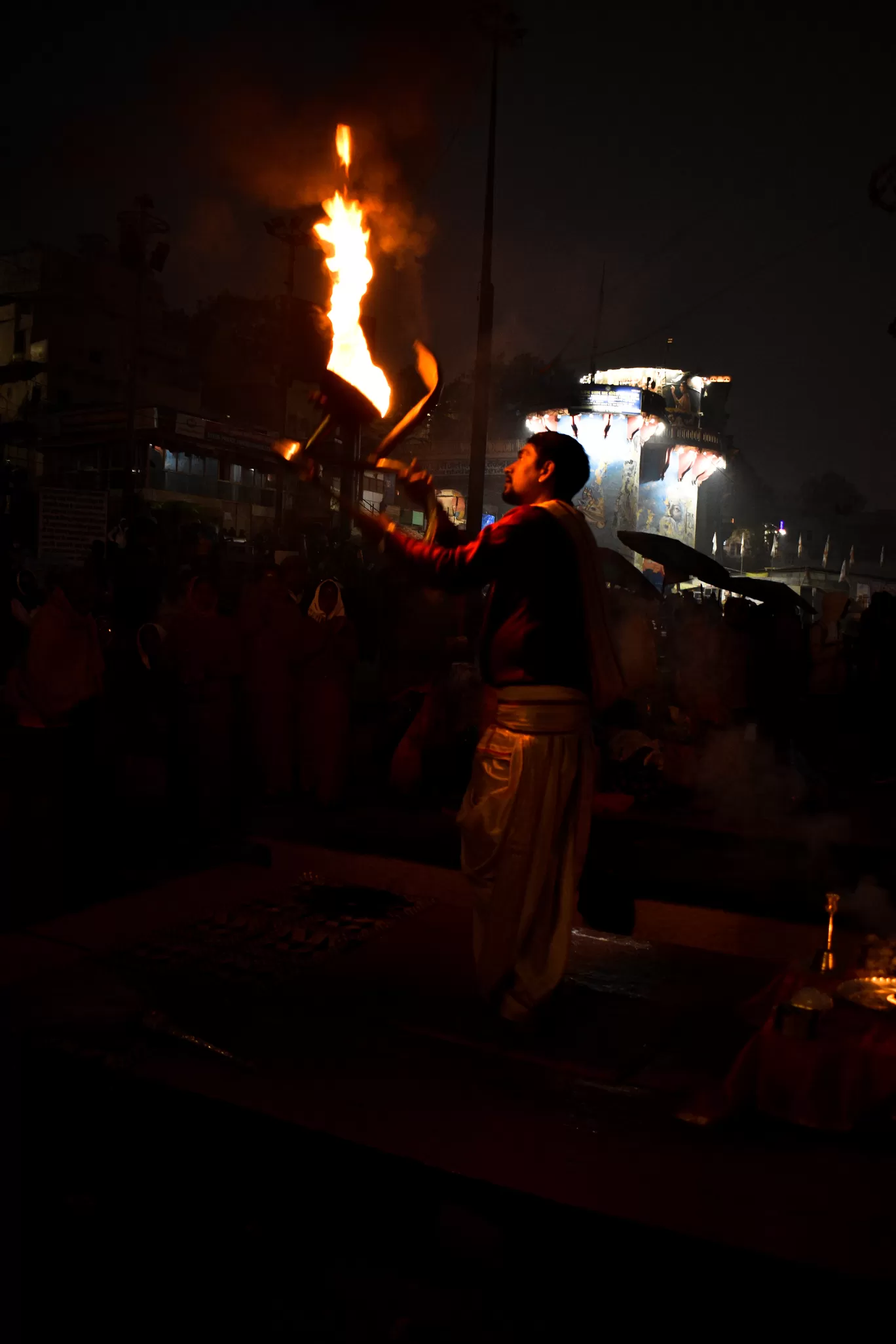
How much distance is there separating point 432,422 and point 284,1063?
41.5 meters

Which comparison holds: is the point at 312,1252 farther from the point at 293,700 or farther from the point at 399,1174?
the point at 293,700

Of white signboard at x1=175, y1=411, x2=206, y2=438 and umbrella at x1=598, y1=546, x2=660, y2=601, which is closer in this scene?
umbrella at x1=598, y1=546, x2=660, y2=601

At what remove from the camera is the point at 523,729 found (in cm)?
409

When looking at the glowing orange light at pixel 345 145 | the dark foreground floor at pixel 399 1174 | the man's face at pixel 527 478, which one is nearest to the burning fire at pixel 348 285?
the glowing orange light at pixel 345 145

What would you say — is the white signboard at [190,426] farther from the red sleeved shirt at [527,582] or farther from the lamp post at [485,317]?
the red sleeved shirt at [527,582]

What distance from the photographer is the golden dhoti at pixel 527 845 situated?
4.01m

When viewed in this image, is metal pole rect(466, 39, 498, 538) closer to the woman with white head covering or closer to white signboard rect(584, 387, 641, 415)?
the woman with white head covering

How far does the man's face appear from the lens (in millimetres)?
4285

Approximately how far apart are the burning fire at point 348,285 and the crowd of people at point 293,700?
2.37 metres

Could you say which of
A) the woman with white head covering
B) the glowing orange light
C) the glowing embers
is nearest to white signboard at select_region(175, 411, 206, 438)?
the woman with white head covering

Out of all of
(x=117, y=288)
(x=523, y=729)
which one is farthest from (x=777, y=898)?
(x=117, y=288)

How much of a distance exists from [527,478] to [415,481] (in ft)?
1.77

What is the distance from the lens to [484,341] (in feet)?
49.4

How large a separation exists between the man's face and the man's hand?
392 millimetres
